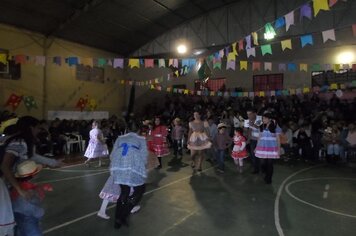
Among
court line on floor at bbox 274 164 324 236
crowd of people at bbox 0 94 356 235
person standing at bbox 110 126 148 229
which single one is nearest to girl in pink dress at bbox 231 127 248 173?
crowd of people at bbox 0 94 356 235

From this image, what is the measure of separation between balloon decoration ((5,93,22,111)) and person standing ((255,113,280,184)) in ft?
37.5

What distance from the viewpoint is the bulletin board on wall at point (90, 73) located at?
17562 mm

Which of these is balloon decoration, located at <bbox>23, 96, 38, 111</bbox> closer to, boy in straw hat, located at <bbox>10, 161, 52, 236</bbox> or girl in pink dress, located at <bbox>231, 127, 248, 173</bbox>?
girl in pink dress, located at <bbox>231, 127, 248, 173</bbox>

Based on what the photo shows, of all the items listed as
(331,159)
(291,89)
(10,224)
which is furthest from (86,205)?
(291,89)

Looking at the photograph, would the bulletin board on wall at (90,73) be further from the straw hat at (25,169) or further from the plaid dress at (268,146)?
the straw hat at (25,169)

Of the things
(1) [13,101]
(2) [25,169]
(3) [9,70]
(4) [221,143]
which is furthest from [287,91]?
(2) [25,169]

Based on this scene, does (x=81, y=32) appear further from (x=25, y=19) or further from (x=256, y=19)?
(x=256, y=19)

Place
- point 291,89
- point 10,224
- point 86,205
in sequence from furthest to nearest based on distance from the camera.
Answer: point 291,89
point 86,205
point 10,224

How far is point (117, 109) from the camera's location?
2047 centimetres

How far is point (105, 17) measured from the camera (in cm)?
1520

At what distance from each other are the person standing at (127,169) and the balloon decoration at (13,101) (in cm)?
1143

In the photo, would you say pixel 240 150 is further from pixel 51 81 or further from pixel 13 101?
pixel 51 81

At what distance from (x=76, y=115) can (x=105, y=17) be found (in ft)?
17.8

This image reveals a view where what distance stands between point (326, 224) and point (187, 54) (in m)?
15.4
